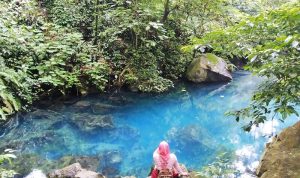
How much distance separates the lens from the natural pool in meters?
7.68

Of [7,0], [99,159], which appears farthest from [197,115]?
[7,0]

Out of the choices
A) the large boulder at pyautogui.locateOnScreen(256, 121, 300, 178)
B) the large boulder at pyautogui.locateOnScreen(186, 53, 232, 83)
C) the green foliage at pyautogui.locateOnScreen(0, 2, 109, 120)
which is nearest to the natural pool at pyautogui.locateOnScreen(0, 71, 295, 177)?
the green foliage at pyautogui.locateOnScreen(0, 2, 109, 120)

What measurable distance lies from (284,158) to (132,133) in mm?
5349

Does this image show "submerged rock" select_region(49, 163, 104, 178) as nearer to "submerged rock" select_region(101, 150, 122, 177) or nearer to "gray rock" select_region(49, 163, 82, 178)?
"gray rock" select_region(49, 163, 82, 178)

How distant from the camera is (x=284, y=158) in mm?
4586

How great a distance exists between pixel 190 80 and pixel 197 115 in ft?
10.8

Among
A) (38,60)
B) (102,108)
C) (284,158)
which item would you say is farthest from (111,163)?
(38,60)

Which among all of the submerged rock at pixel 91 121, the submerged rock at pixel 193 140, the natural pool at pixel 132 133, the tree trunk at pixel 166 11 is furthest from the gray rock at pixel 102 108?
the tree trunk at pixel 166 11

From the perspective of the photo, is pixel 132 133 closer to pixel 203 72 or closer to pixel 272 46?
pixel 203 72

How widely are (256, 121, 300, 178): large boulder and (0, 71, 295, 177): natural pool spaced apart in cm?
182

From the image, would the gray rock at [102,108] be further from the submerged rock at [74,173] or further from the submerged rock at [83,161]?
the submerged rock at [74,173]

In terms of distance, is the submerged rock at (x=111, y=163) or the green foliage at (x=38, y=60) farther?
the green foliage at (x=38, y=60)

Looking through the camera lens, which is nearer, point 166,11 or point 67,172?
point 67,172

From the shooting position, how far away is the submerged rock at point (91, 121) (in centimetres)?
942
